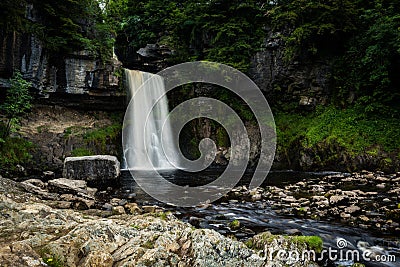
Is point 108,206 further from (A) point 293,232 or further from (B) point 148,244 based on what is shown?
(A) point 293,232

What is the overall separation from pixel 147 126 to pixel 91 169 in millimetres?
8051

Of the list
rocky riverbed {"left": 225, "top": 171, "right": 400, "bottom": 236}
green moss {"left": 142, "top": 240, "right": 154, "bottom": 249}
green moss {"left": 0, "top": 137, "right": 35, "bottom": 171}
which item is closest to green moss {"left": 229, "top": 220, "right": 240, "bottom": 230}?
rocky riverbed {"left": 225, "top": 171, "right": 400, "bottom": 236}

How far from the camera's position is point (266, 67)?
54.9ft

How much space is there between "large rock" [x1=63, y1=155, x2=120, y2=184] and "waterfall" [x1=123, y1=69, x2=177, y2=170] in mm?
6061

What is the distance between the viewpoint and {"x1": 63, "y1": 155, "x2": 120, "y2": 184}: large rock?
938 centimetres

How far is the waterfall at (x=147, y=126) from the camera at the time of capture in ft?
53.5

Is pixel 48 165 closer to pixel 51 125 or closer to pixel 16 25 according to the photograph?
pixel 51 125

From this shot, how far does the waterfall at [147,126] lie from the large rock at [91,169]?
19.9 feet

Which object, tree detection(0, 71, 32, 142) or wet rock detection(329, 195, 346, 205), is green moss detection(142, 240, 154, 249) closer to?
wet rock detection(329, 195, 346, 205)

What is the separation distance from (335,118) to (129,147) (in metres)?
11.7

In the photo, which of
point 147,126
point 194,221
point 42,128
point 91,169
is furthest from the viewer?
point 147,126

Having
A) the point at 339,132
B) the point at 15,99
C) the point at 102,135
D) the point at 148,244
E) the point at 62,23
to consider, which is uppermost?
the point at 62,23

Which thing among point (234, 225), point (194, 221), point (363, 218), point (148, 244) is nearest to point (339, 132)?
point (363, 218)

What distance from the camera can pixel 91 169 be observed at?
9.40 meters
